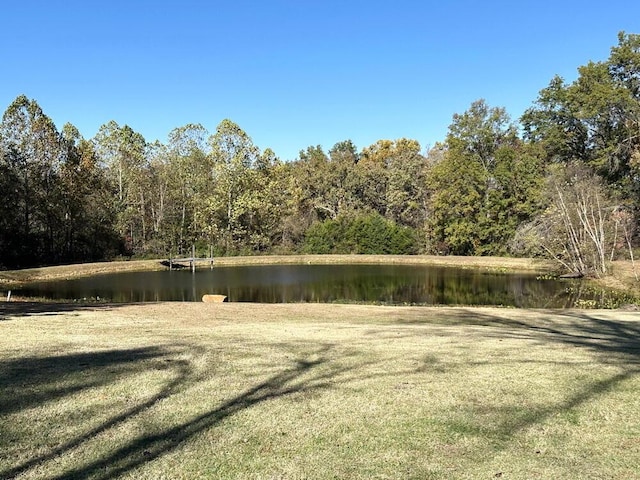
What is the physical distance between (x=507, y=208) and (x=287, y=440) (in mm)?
45995

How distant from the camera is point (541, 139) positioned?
149 ft

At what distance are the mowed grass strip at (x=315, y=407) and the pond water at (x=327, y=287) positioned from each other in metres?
14.6

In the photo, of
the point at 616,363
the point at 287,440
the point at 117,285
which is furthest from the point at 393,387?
the point at 117,285

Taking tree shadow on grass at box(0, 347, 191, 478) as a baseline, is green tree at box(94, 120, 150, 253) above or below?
above

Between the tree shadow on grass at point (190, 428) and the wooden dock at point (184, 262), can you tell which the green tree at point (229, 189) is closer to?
the wooden dock at point (184, 262)

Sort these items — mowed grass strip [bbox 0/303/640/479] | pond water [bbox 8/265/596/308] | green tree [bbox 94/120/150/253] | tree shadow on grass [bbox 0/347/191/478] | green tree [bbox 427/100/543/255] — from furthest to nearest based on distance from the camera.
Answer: green tree [bbox 94/120/150/253] < green tree [bbox 427/100/543/255] < pond water [bbox 8/265/596/308] < tree shadow on grass [bbox 0/347/191/478] < mowed grass strip [bbox 0/303/640/479]

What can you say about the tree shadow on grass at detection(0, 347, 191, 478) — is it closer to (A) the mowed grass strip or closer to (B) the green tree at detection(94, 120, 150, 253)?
(A) the mowed grass strip

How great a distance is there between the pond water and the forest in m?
5.90

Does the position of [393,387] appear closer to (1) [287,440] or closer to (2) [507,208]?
(1) [287,440]

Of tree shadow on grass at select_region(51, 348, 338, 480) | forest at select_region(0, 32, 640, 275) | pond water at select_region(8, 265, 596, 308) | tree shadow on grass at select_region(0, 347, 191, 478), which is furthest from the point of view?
forest at select_region(0, 32, 640, 275)

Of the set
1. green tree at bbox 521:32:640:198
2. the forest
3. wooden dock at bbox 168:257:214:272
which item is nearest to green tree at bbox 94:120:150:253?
the forest

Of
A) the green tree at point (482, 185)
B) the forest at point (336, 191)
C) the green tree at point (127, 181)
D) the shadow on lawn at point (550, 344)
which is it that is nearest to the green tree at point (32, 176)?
the forest at point (336, 191)

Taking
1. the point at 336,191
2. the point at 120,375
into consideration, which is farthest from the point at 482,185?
the point at 120,375

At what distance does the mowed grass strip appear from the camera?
3797 mm
